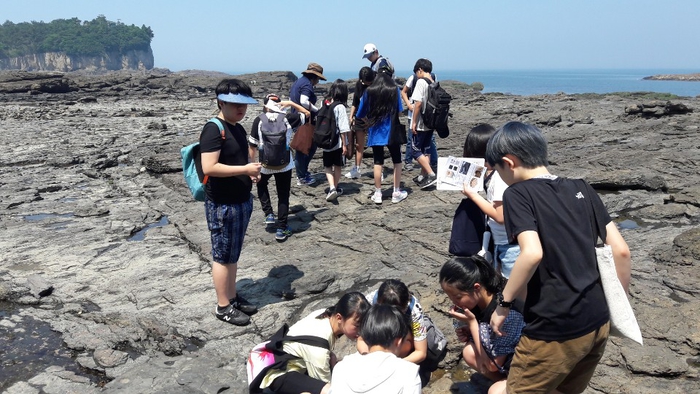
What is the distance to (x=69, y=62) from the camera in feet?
374

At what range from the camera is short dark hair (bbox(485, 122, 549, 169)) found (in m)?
2.37

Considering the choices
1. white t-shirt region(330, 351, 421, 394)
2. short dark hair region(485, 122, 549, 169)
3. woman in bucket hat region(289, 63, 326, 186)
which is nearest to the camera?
short dark hair region(485, 122, 549, 169)

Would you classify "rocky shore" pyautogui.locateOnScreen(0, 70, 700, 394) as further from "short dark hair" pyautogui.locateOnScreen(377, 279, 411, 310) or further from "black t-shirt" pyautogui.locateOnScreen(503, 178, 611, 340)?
"black t-shirt" pyautogui.locateOnScreen(503, 178, 611, 340)

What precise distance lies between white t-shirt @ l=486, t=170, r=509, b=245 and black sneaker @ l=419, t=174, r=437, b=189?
4.39 meters

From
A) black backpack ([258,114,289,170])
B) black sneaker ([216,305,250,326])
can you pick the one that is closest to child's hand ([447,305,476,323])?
black sneaker ([216,305,250,326])

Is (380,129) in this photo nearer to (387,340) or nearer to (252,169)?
(252,169)

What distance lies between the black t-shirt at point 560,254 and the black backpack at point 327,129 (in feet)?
16.4

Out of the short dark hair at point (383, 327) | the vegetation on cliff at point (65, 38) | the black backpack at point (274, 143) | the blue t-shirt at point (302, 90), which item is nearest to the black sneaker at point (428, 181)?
the blue t-shirt at point (302, 90)

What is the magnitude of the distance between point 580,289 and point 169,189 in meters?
7.62

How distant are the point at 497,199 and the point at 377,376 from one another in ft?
4.27

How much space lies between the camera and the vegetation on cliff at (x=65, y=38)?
4370 inches

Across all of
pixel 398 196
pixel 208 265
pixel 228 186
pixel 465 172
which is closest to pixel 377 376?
pixel 465 172

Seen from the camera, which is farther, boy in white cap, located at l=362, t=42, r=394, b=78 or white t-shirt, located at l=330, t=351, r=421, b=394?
boy in white cap, located at l=362, t=42, r=394, b=78

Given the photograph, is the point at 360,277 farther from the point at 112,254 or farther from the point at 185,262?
the point at 112,254
